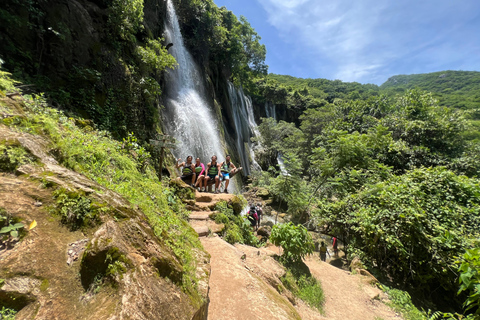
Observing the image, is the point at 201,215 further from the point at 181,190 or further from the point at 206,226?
the point at 181,190

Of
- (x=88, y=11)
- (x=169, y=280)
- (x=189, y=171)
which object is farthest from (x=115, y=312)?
(x=88, y=11)

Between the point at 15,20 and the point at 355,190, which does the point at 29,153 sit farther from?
the point at 355,190

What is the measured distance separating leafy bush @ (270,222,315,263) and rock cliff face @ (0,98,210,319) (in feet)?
11.5

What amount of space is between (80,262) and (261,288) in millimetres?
2695

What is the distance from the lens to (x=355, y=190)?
7715 mm

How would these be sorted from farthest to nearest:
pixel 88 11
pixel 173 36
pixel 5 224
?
1. pixel 173 36
2. pixel 88 11
3. pixel 5 224

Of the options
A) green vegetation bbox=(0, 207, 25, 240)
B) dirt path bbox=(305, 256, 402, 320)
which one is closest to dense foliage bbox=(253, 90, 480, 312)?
dirt path bbox=(305, 256, 402, 320)

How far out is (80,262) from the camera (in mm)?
1505

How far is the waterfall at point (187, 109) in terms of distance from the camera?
39.4 ft

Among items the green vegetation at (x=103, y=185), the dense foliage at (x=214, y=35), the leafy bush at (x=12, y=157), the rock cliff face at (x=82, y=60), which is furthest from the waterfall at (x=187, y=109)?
the leafy bush at (x=12, y=157)

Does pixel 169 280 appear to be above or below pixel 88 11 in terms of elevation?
below

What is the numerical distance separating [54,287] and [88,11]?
877 cm

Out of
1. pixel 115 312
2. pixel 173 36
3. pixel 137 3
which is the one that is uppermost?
pixel 173 36

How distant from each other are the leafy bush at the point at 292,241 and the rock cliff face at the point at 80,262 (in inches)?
139
